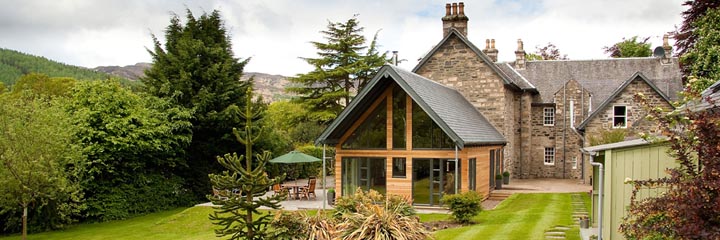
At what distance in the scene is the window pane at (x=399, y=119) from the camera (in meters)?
20.1

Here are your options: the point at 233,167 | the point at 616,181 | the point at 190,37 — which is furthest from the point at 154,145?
the point at 616,181

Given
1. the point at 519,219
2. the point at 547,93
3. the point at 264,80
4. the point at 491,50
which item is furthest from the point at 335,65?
the point at 264,80

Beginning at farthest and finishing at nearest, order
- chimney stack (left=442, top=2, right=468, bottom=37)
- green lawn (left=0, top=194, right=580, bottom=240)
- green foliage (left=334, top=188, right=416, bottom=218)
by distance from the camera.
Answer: chimney stack (left=442, top=2, right=468, bottom=37), green lawn (left=0, top=194, right=580, bottom=240), green foliage (left=334, top=188, right=416, bottom=218)

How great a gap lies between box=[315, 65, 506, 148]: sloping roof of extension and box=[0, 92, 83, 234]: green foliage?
8.25 m

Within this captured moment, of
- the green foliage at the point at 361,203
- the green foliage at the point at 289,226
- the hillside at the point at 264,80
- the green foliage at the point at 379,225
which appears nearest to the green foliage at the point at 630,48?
the green foliage at the point at 361,203

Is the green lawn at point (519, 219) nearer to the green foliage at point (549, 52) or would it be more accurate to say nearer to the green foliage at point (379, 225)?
the green foliage at point (379, 225)

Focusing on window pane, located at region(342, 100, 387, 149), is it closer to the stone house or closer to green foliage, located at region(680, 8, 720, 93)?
the stone house

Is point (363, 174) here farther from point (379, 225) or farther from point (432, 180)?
point (379, 225)

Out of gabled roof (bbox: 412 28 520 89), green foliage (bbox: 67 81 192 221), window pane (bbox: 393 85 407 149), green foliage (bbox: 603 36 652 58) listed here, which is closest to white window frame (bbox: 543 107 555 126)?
gabled roof (bbox: 412 28 520 89)

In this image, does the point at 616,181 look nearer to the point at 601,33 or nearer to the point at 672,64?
the point at 672,64

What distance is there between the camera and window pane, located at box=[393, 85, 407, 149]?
2014 centimetres

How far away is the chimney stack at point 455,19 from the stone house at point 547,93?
5 centimetres

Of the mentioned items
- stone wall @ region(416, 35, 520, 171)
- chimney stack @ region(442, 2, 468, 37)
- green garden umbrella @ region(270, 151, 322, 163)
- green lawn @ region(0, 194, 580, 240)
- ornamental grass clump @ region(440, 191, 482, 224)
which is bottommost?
green lawn @ region(0, 194, 580, 240)

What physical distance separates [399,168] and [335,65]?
21821mm
